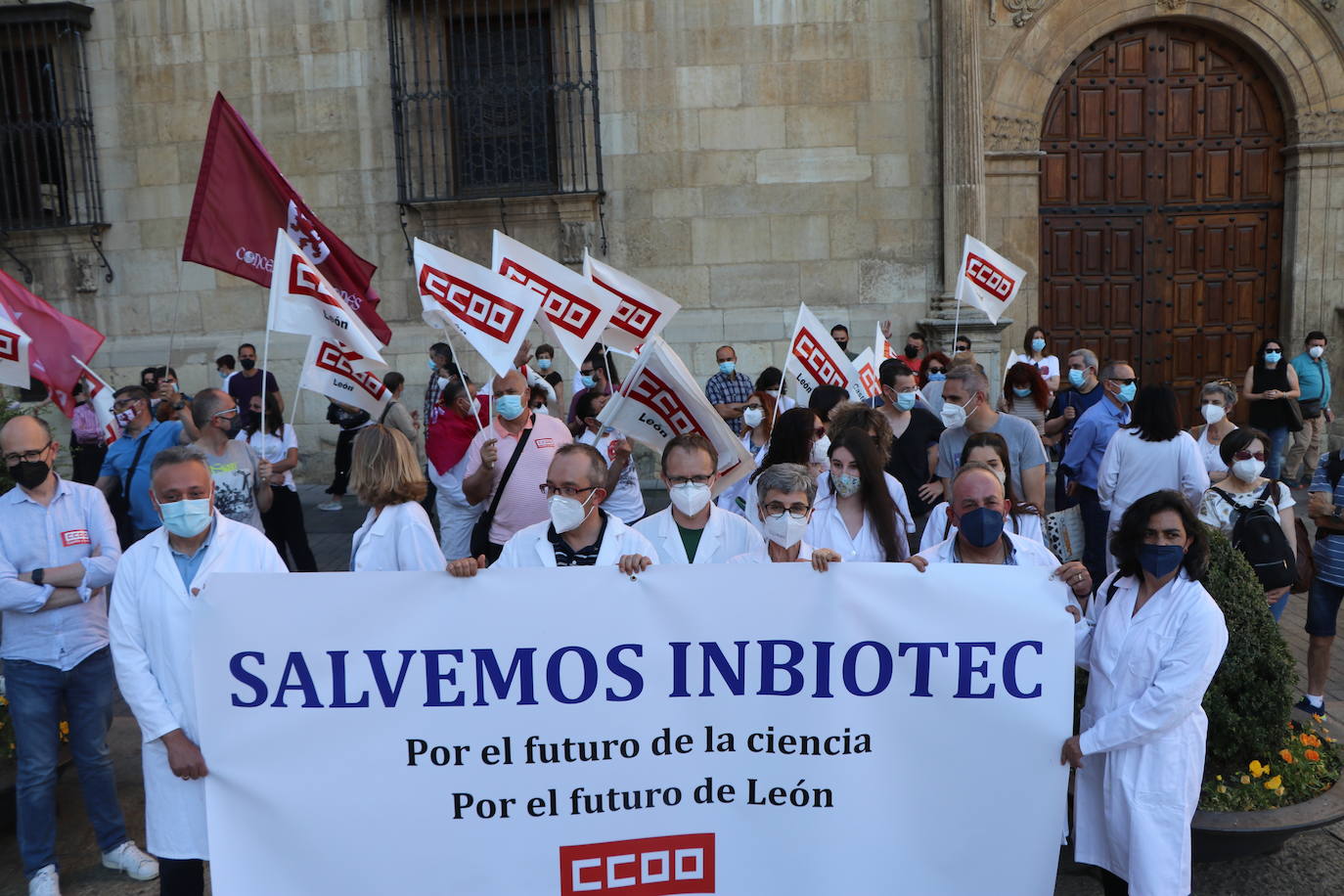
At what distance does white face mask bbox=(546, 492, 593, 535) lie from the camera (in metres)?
4.09

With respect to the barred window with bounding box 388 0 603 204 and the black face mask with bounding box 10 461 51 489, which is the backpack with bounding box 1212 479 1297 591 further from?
the barred window with bounding box 388 0 603 204

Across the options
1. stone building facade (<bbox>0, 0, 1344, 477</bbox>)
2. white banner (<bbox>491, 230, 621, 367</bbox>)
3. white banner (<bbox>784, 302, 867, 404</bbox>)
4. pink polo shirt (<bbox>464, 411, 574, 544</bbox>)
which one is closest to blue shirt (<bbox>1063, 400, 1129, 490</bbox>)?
white banner (<bbox>784, 302, 867, 404</bbox>)

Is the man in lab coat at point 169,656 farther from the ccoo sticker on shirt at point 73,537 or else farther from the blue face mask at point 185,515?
the ccoo sticker on shirt at point 73,537

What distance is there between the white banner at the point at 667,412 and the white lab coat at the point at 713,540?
1.68 feet

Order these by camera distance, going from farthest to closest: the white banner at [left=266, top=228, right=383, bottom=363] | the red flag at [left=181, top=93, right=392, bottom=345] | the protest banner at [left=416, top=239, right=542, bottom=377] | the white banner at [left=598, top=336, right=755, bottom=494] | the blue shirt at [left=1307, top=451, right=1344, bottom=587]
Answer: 1. the red flag at [left=181, top=93, right=392, bottom=345]
2. the white banner at [left=266, top=228, right=383, bottom=363]
3. the protest banner at [left=416, top=239, right=542, bottom=377]
4. the blue shirt at [left=1307, top=451, right=1344, bottom=587]
5. the white banner at [left=598, top=336, right=755, bottom=494]

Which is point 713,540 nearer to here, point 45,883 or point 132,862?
point 132,862

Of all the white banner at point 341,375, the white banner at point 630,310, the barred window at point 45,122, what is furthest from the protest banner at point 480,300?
the barred window at point 45,122

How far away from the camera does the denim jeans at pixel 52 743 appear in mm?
4340

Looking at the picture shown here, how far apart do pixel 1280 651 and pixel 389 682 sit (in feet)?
10.6

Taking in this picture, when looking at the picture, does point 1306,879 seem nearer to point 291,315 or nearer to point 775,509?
point 775,509

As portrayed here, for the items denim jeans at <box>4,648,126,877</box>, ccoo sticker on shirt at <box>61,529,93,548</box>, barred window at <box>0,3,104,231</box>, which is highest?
barred window at <box>0,3,104,231</box>

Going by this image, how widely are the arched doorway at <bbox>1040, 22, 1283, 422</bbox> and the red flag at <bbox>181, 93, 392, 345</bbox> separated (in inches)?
369

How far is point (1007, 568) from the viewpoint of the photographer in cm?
367

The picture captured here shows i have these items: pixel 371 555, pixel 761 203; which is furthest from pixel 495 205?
pixel 371 555
